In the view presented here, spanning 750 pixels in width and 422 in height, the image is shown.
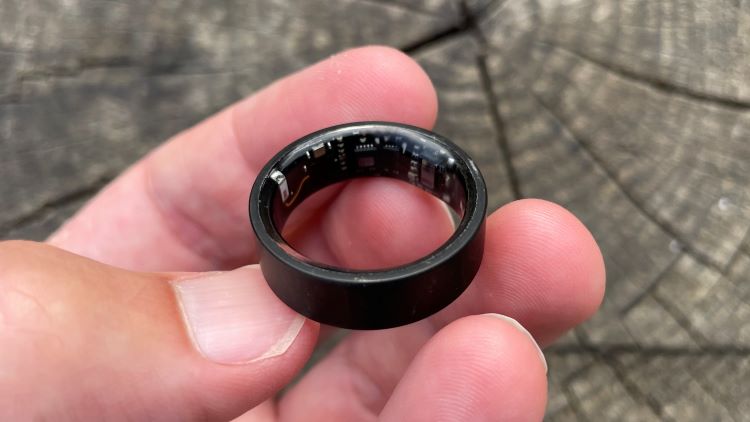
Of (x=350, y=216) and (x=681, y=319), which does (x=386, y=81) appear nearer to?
(x=350, y=216)

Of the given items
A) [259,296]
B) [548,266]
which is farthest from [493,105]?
[259,296]

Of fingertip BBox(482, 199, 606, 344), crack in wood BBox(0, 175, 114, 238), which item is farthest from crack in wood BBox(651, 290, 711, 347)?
crack in wood BBox(0, 175, 114, 238)

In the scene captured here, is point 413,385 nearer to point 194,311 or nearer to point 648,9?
point 194,311

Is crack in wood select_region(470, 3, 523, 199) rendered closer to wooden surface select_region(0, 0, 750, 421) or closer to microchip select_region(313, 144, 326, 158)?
wooden surface select_region(0, 0, 750, 421)

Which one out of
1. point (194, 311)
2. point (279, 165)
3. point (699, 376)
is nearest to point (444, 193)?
point (279, 165)

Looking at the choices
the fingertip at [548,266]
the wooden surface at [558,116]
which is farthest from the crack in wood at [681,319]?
the fingertip at [548,266]

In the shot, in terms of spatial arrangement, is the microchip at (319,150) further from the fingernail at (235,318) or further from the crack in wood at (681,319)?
the crack in wood at (681,319)
